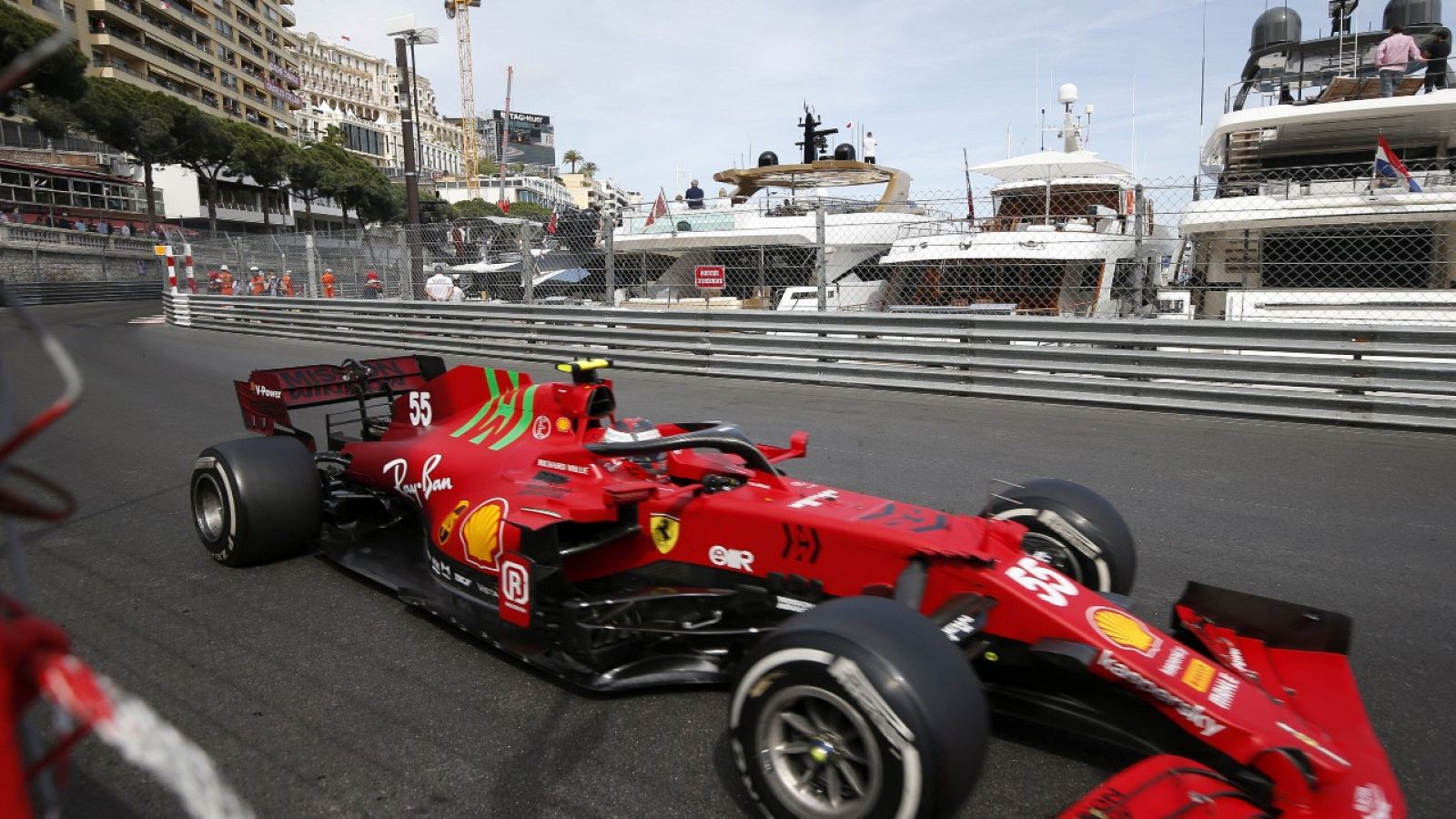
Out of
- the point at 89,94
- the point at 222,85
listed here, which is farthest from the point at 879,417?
the point at 222,85

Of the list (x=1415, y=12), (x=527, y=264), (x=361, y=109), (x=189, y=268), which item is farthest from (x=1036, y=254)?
(x=361, y=109)

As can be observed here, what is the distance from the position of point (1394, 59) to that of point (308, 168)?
192 ft

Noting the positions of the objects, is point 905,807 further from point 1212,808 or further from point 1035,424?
point 1035,424

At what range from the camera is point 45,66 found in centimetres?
2486

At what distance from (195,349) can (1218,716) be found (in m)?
16.2

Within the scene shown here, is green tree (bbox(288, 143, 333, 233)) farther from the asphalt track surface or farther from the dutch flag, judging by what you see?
the dutch flag

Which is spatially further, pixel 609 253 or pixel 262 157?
pixel 262 157

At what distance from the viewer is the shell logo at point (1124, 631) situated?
2.37m

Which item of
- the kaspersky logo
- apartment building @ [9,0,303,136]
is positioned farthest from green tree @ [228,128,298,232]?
the kaspersky logo

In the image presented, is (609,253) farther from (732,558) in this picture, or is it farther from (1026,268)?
(732,558)

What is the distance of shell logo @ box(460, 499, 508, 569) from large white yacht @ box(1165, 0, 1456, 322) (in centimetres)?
747

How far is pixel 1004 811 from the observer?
7.72 feet

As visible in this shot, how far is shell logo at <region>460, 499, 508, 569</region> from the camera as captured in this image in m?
3.40

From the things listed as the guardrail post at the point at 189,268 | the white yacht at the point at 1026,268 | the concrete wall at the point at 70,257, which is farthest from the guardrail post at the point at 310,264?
the concrete wall at the point at 70,257
